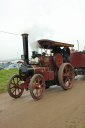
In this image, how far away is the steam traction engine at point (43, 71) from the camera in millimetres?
4168

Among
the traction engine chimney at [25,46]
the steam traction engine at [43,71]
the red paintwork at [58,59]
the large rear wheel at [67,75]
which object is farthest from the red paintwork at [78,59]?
the traction engine chimney at [25,46]

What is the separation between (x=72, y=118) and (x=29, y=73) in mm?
1937

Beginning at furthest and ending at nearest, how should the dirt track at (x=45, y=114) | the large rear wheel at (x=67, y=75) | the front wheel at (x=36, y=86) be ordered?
1. the large rear wheel at (x=67, y=75)
2. the front wheel at (x=36, y=86)
3. the dirt track at (x=45, y=114)

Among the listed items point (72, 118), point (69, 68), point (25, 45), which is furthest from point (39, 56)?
point (72, 118)

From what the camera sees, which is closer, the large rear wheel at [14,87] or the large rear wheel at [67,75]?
the large rear wheel at [14,87]

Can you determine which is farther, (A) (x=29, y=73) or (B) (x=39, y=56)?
(B) (x=39, y=56)

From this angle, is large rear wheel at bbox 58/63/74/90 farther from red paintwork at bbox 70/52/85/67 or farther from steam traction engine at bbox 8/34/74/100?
red paintwork at bbox 70/52/85/67

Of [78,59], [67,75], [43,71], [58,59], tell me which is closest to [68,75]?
[67,75]

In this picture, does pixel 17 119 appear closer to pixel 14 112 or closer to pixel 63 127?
pixel 14 112

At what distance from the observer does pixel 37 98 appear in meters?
3.89

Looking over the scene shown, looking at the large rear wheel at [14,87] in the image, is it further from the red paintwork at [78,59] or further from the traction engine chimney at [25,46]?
the red paintwork at [78,59]

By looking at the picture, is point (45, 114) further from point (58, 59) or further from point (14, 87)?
point (58, 59)

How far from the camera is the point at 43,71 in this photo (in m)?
4.54

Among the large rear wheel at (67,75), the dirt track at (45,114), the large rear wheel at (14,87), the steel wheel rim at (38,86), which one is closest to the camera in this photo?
the dirt track at (45,114)
